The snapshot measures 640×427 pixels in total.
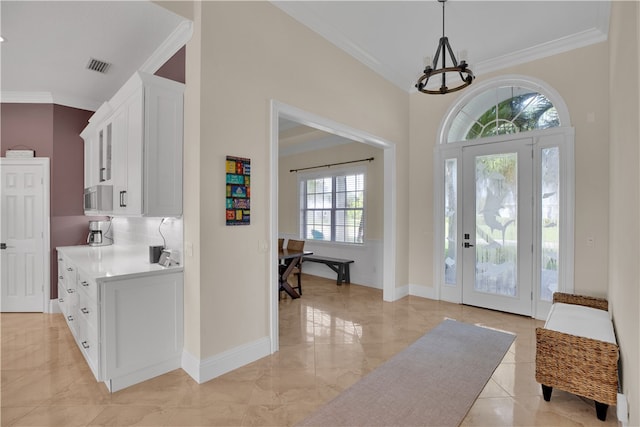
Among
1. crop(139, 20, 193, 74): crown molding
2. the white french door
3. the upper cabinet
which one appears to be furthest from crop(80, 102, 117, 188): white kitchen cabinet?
the white french door

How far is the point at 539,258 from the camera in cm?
401

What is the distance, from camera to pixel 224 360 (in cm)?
267

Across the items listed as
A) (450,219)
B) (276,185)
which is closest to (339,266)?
(450,219)

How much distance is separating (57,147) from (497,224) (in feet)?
20.5

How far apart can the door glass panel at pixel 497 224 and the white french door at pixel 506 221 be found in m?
0.01

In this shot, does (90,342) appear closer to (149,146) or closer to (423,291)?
(149,146)

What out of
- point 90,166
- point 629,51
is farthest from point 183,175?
point 629,51

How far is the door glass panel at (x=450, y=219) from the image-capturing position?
4742mm

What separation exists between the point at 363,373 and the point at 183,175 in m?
2.32

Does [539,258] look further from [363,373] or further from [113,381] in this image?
[113,381]

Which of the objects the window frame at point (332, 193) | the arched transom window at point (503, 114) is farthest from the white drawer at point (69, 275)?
the arched transom window at point (503, 114)

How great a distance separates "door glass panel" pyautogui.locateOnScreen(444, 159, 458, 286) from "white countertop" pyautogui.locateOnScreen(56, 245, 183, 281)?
3.81 meters

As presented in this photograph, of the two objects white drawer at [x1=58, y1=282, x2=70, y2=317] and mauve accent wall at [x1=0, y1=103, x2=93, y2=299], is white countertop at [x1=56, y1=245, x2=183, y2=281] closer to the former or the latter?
white drawer at [x1=58, y1=282, x2=70, y2=317]

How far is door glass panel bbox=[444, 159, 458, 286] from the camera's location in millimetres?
4742
